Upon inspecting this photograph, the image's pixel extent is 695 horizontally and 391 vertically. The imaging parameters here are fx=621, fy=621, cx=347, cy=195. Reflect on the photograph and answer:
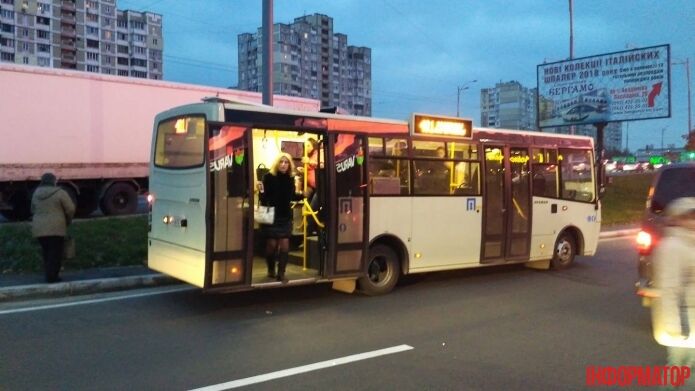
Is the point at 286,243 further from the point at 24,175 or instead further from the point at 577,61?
the point at 577,61

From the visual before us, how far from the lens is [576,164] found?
12188 millimetres

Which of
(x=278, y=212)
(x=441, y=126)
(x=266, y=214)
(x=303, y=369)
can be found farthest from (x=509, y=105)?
(x=303, y=369)

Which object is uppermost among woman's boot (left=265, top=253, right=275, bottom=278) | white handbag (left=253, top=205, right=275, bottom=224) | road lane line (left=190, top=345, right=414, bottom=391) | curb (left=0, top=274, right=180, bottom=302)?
white handbag (left=253, top=205, right=275, bottom=224)

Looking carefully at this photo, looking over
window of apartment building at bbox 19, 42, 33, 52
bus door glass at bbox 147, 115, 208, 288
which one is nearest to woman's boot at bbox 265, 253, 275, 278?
bus door glass at bbox 147, 115, 208, 288

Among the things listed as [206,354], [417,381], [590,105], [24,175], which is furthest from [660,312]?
[590,105]

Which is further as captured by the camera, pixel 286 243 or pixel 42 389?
pixel 286 243

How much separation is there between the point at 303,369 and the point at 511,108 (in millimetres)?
50426

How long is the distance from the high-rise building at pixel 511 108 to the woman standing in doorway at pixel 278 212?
32665mm

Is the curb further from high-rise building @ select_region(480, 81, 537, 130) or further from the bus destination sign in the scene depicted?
high-rise building @ select_region(480, 81, 537, 130)

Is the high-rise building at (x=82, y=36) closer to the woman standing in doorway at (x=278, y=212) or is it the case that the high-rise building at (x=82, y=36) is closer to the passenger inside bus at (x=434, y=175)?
the passenger inside bus at (x=434, y=175)

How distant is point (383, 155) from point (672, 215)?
480 cm

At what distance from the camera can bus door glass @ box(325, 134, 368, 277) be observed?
28.7 feet

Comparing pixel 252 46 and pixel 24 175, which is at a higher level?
pixel 252 46

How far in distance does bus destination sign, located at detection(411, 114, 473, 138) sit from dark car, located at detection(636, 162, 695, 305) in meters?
3.06
